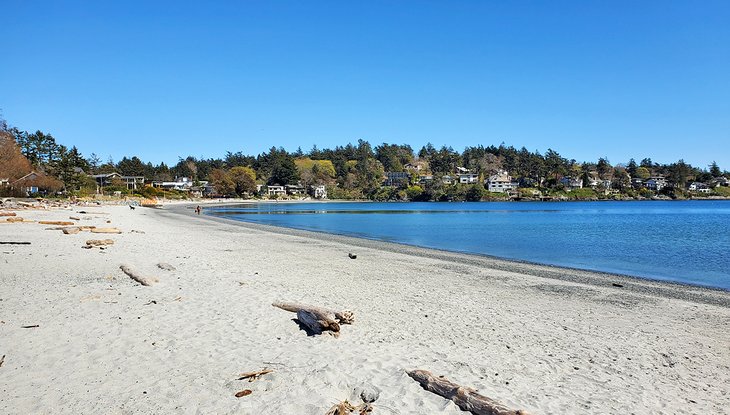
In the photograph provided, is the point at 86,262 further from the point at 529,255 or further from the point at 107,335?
the point at 529,255

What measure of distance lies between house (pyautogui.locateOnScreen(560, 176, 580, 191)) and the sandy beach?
629ft

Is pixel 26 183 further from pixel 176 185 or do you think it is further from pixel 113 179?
pixel 176 185

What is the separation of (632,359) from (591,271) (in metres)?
13.3

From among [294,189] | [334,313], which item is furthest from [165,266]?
[294,189]

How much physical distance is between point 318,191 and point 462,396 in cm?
18042

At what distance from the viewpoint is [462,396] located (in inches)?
212

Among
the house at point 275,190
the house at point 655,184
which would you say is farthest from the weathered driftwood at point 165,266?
the house at point 655,184

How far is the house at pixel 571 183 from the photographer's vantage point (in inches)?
7495

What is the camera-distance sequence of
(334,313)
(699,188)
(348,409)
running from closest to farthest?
(348,409) < (334,313) < (699,188)

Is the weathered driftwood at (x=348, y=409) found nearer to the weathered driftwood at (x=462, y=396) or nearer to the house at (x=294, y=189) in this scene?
the weathered driftwood at (x=462, y=396)

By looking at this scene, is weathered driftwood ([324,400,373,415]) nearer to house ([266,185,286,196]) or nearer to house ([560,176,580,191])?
house ([266,185,286,196])

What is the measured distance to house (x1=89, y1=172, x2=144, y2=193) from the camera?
119 m

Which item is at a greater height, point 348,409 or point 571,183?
point 571,183

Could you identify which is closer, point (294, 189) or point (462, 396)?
point (462, 396)
